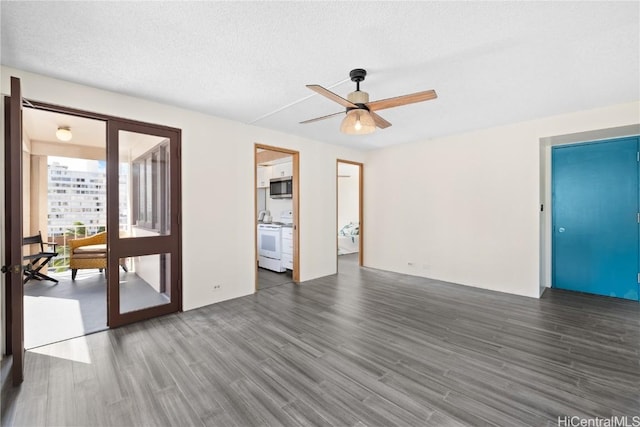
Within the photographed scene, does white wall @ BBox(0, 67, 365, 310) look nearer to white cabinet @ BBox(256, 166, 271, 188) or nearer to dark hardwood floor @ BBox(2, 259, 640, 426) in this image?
dark hardwood floor @ BBox(2, 259, 640, 426)

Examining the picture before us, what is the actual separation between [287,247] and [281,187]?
1.52 metres

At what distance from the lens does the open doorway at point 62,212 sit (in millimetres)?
3366

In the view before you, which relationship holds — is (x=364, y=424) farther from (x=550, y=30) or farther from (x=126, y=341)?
(x=550, y=30)

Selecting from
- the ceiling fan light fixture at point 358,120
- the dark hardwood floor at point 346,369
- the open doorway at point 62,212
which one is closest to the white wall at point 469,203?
the dark hardwood floor at point 346,369

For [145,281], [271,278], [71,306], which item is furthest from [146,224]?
[271,278]

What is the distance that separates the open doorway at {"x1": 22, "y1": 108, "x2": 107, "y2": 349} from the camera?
337 centimetres

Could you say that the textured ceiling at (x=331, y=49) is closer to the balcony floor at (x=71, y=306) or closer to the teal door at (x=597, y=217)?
the teal door at (x=597, y=217)

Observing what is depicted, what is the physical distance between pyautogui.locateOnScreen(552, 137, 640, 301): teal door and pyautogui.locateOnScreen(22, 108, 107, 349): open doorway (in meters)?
6.56

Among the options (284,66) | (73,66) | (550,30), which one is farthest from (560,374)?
(73,66)

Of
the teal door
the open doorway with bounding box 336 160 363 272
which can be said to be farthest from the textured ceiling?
the open doorway with bounding box 336 160 363 272

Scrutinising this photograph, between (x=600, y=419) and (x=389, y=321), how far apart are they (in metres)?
1.80

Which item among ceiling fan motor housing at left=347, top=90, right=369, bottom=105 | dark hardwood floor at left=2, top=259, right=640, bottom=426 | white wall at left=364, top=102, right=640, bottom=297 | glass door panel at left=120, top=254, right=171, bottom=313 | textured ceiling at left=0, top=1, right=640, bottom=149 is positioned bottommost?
dark hardwood floor at left=2, top=259, right=640, bottom=426

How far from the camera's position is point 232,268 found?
13.5ft

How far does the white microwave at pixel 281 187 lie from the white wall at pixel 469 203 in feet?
5.79
